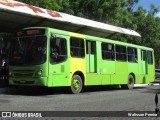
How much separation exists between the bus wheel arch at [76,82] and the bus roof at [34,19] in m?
3.31

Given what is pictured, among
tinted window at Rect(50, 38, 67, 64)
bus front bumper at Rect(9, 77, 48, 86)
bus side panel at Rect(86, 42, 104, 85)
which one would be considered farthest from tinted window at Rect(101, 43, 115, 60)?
bus front bumper at Rect(9, 77, 48, 86)

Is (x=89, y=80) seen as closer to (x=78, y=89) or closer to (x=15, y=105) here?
(x=78, y=89)

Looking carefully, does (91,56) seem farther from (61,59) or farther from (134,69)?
(134,69)

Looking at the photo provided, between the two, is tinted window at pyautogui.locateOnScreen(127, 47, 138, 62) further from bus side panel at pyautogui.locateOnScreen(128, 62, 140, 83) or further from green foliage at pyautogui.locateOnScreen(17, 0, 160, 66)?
green foliage at pyautogui.locateOnScreen(17, 0, 160, 66)

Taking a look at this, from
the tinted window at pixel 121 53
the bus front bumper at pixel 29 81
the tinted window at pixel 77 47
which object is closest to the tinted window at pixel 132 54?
the tinted window at pixel 121 53

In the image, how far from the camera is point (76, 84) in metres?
19.3

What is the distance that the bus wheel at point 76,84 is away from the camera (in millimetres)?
19094

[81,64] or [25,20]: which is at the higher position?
[25,20]

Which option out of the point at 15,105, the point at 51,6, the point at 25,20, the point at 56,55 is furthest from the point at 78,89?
the point at 51,6

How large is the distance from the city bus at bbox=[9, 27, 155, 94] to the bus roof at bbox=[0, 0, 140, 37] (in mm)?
1376

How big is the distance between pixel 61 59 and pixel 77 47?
5.09ft

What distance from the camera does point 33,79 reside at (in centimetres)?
1741

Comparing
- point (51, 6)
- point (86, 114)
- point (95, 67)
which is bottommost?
point (86, 114)

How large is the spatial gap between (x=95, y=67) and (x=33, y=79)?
4.56 meters
